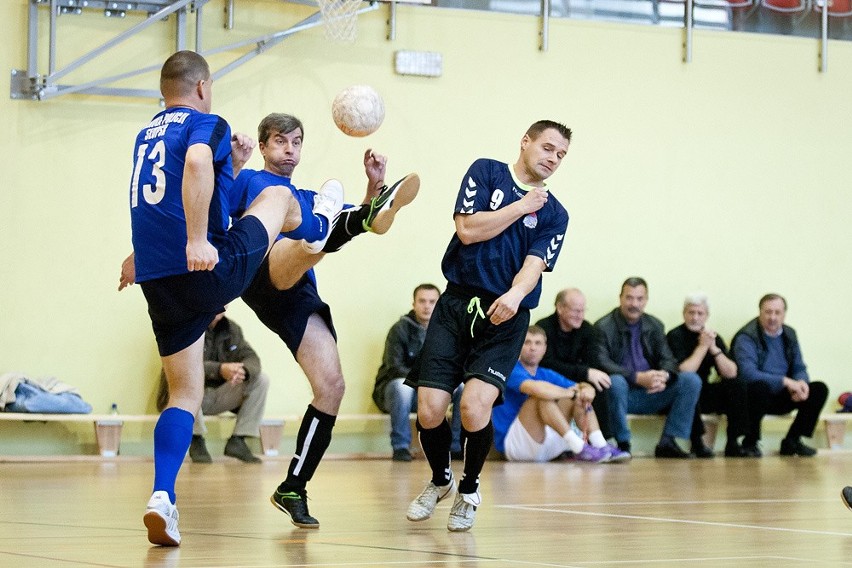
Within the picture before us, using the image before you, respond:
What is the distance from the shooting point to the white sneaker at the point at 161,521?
13.2 feet

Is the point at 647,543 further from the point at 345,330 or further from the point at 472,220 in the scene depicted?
the point at 345,330

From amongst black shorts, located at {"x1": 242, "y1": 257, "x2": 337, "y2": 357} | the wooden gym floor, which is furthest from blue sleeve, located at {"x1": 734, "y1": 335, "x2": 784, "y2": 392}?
black shorts, located at {"x1": 242, "y1": 257, "x2": 337, "y2": 357}

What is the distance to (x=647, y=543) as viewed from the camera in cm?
427

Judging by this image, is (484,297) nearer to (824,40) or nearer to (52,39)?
(52,39)

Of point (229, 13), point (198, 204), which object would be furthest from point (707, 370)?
point (198, 204)

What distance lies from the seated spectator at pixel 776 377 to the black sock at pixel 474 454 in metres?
6.59

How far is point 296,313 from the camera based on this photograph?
16.4ft

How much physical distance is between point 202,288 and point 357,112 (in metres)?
1.61

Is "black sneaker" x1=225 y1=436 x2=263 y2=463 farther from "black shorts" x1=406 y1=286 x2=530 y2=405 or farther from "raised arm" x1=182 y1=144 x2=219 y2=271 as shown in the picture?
"raised arm" x1=182 y1=144 x2=219 y2=271

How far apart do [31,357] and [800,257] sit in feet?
23.3

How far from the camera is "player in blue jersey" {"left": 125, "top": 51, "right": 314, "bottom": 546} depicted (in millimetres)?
4035

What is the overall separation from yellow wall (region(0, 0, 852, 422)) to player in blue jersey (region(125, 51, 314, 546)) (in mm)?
5928

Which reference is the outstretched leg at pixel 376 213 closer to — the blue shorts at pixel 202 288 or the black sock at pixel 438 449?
the black sock at pixel 438 449

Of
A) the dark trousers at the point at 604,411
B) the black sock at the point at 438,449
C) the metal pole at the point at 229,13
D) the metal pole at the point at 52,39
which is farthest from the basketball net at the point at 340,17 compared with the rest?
the black sock at the point at 438,449
